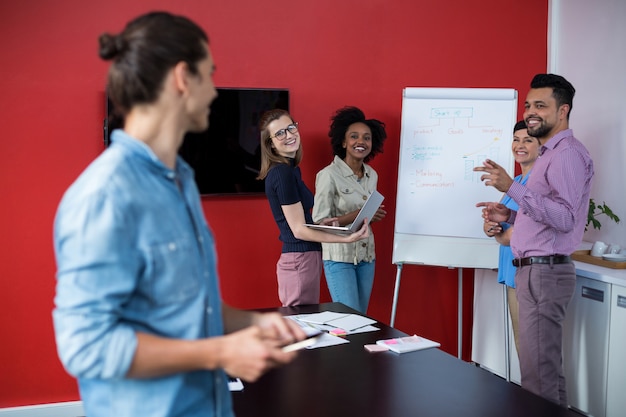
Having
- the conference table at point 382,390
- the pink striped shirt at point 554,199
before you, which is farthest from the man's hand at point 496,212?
the conference table at point 382,390

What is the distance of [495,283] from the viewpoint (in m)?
4.13

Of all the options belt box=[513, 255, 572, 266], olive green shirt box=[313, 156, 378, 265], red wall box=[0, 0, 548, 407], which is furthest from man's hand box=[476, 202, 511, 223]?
red wall box=[0, 0, 548, 407]

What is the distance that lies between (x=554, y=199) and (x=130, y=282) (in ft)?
7.73

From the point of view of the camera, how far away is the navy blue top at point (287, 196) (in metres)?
2.96

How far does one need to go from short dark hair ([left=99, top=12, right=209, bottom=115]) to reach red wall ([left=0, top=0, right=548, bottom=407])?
263 cm

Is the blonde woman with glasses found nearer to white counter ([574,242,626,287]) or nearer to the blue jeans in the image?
the blue jeans

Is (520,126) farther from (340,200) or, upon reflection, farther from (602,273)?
(340,200)

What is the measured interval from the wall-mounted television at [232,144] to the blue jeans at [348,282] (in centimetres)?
70

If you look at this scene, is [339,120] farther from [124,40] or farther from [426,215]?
[124,40]

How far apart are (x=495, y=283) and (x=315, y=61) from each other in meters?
1.91

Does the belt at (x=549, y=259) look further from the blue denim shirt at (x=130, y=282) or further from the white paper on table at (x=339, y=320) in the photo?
the blue denim shirt at (x=130, y=282)

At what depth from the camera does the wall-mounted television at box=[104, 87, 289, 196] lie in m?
3.68

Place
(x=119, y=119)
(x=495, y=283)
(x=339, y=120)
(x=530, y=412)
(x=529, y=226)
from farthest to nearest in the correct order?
1. (x=495, y=283)
2. (x=339, y=120)
3. (x=529, y=226)
4. (x=530, y=412)
5. (x=119, y=119)

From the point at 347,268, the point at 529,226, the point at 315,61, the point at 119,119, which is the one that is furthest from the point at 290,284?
the point at 119,119
